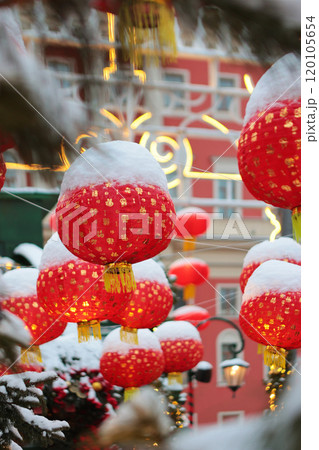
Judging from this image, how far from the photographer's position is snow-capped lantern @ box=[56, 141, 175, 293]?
59.7 inches

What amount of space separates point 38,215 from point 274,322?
4055 mm

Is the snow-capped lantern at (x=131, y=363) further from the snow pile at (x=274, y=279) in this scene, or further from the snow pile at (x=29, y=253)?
the snow pile at (x=29, y=253)

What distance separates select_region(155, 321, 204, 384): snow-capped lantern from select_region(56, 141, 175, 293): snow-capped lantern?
1.95 metres

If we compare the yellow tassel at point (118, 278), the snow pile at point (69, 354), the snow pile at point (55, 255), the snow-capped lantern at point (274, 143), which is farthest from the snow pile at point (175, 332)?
the snow-capped lantern at point (274, 143)

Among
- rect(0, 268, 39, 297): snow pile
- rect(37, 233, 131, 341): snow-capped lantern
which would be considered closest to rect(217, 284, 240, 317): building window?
rect(0, 268, 39, 297): snow pile

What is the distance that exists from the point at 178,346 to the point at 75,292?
164 centimetres

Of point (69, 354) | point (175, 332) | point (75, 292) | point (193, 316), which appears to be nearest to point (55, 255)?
A: point (75, 292)

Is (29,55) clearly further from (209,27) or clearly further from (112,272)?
(112,272)

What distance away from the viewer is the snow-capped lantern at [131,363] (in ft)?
9.00

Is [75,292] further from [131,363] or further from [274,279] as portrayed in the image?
[131,363]

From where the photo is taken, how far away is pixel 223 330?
32.8ft
